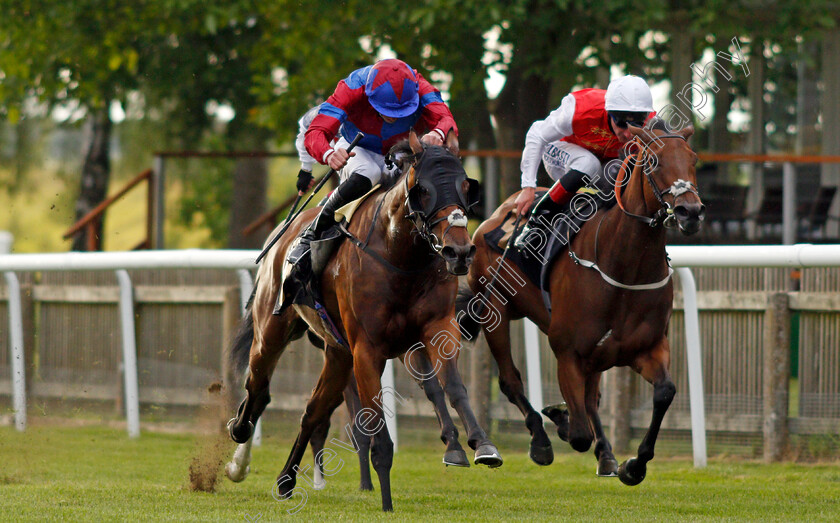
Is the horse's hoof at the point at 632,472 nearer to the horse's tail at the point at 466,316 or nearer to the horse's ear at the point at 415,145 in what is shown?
the horse's tail at the point at 466,316

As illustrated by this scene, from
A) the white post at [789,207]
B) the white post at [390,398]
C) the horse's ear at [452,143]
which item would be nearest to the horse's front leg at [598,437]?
the horse's ear at [452,143]

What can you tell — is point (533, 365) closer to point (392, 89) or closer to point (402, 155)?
point (392, 89)

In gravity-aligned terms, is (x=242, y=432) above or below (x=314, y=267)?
below

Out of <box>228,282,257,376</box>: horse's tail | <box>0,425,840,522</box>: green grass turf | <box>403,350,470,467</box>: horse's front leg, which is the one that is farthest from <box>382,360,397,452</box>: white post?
<box>403,350,470,467</box>: horse's front leg

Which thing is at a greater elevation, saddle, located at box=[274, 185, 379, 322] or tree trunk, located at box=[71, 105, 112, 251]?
tree trunk, located at box=[71, 105, 112, 251]

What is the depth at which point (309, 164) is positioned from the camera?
6.50m

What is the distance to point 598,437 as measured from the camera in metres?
5.73

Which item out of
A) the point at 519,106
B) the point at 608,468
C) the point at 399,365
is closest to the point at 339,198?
the point at 608,468

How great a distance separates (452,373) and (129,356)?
422 centimetres

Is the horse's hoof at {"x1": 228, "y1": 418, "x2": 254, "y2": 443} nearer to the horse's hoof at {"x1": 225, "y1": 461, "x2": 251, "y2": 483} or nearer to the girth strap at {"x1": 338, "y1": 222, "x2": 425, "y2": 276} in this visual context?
the horse's hoof at {"x1": 225, "y1": 461, "x2": 251, "y2": 483}

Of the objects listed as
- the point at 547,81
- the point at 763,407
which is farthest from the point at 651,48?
the point at 763,407

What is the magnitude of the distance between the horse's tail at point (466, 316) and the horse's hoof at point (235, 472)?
1415mm

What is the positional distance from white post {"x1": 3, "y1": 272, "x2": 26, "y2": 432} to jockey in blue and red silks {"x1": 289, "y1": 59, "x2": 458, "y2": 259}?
3.42 m

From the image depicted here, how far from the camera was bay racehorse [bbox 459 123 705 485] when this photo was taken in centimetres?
520
